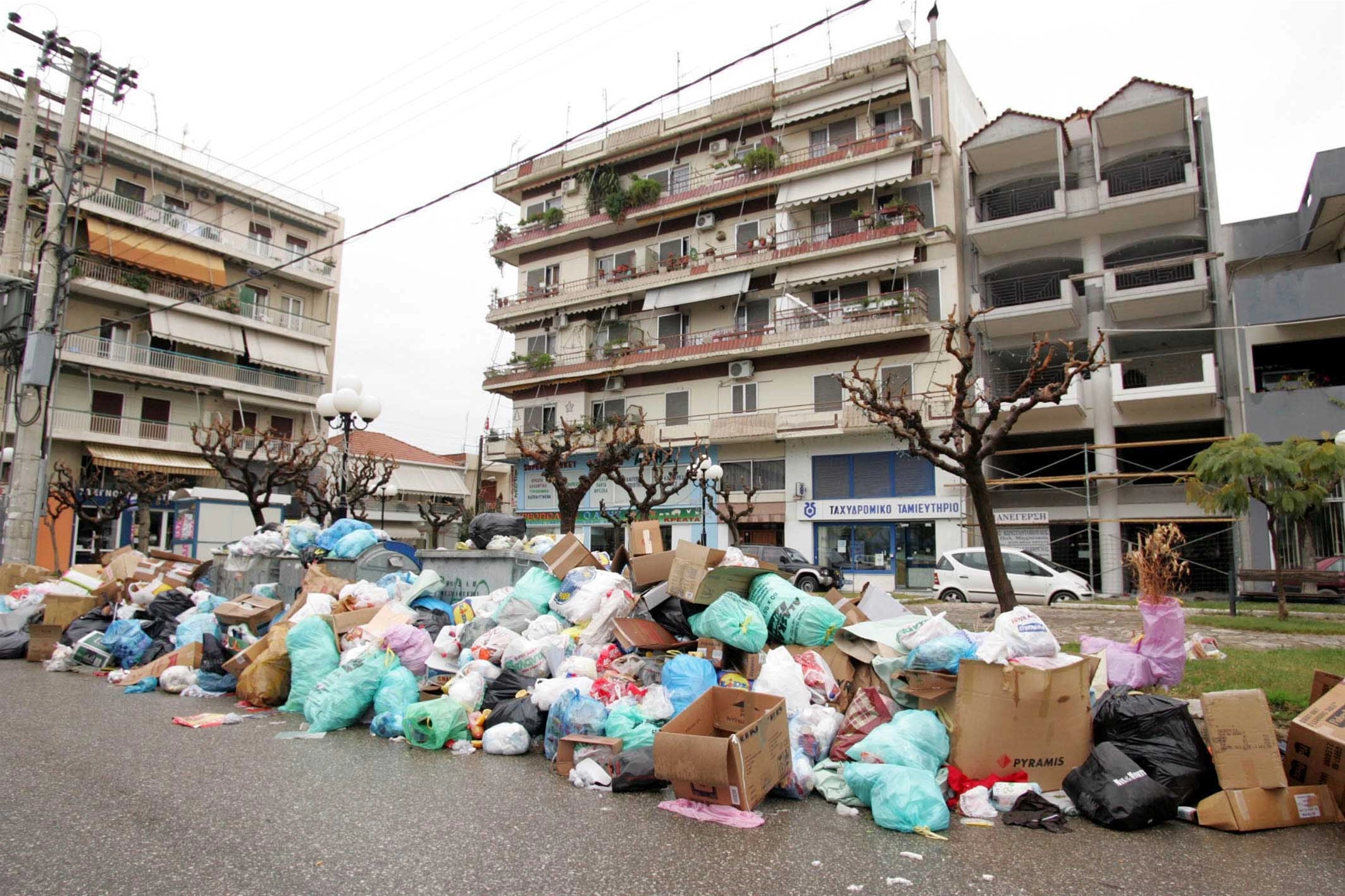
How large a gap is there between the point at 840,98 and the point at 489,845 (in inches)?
1049

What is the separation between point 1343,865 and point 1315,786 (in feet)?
1.97

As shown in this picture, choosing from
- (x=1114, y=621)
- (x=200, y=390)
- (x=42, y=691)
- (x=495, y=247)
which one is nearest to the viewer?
(x=42, y=691)

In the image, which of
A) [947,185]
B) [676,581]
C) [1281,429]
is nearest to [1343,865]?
[676,581]

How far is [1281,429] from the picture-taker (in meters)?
18.4

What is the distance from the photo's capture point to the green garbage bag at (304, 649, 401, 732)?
18.7 ft

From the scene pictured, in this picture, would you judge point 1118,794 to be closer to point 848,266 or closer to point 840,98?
point 848,266

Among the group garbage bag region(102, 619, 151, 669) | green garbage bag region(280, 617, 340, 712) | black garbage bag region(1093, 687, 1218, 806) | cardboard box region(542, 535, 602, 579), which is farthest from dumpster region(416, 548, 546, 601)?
black garbage bag region(1093, 687, 1218, 806)

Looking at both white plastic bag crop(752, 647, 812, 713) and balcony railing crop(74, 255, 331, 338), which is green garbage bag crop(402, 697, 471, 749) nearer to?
A: white plastic bag crop(752, 647, 812, 713)

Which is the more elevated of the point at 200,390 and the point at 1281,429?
the point at 200,390

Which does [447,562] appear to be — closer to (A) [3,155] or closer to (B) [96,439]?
(B) [96,439]

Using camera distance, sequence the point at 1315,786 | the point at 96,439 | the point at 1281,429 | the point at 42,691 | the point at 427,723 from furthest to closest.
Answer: the point at 96,439 → the point at 1281,429 → the point at 42,691 → the point at 427,723 → the point at 1315,786

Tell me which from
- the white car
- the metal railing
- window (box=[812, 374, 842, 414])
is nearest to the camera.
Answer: the white car

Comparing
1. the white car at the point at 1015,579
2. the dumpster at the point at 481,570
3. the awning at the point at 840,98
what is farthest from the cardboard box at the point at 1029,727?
the awning at the point at 840,98

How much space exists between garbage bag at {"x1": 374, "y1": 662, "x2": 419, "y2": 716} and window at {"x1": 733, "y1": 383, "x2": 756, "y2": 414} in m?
21.4
